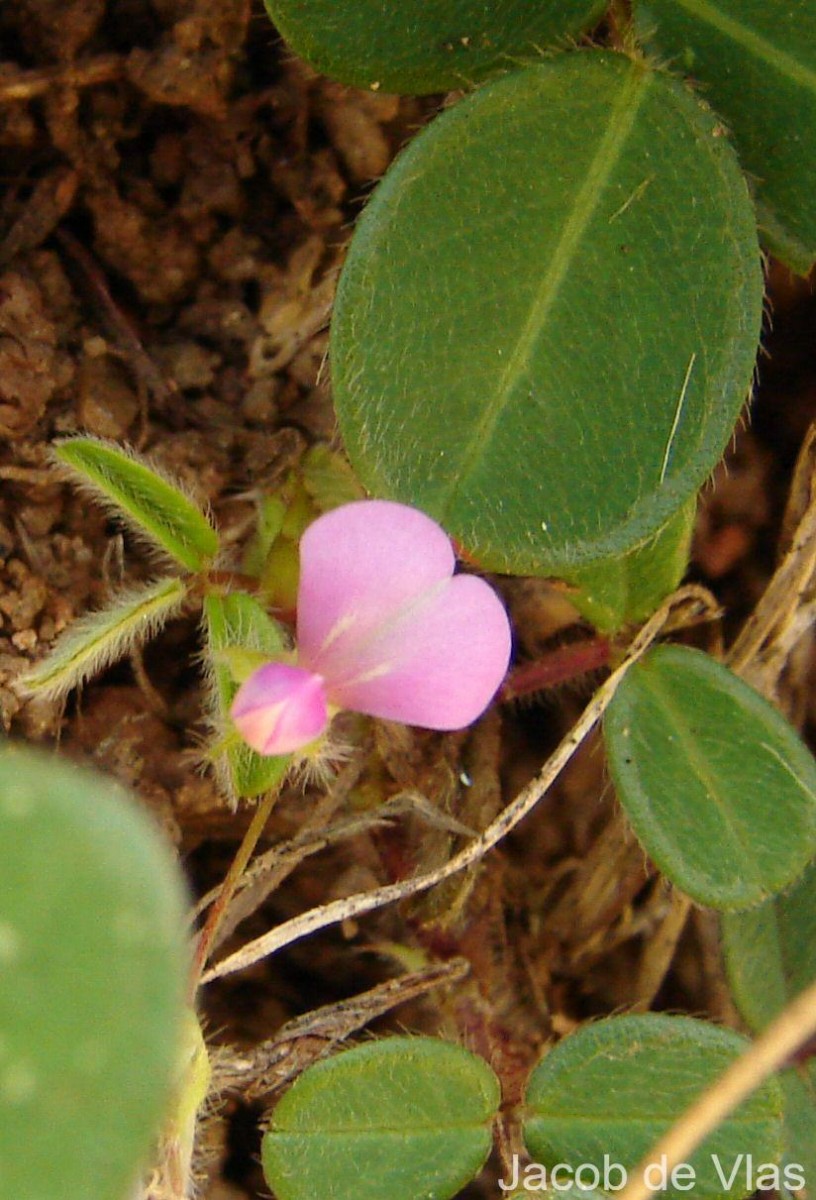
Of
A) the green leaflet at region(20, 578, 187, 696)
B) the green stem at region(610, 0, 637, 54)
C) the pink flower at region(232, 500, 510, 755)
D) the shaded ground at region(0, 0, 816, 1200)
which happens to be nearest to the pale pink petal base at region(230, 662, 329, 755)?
the pink flower at region(232, 500, 510, 755)

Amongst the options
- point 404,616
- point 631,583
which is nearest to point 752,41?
point 631,583

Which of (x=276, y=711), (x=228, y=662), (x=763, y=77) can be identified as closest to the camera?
(x=276, y=711)

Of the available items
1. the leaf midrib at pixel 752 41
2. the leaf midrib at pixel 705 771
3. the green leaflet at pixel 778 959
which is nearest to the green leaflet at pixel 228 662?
the leaf midrib at pixel 705 771

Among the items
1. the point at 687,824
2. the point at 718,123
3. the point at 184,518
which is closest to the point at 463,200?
the point at 718,123

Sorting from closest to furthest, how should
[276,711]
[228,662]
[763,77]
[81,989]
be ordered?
[81,989] < [276,711] < [228,662] < [763,77]

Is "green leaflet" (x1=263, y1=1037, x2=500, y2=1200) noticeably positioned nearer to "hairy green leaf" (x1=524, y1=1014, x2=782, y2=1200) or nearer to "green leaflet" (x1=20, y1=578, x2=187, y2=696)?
"hairy green leaf" (x1=524, y1=1014, x2=782, y2=1200)

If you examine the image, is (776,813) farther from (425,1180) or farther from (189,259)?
(189,259)

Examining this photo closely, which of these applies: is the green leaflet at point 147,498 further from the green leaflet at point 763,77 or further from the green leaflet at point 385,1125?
the green leaflet at point 763,77

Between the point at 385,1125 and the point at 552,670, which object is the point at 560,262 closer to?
the point at 552,670
